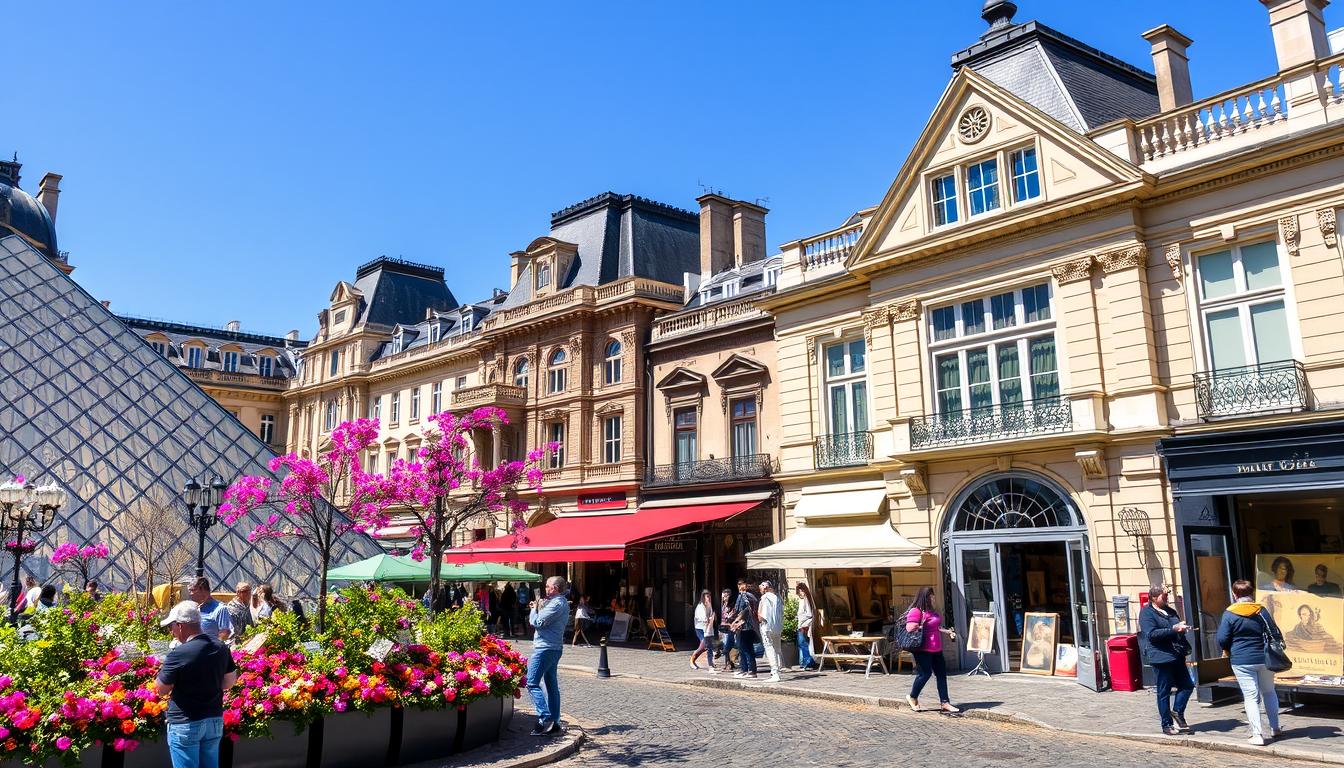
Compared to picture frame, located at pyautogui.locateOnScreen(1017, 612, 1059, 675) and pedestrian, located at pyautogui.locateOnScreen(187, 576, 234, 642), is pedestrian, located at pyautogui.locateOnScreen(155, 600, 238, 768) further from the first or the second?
picture frame, located at pyautogui.locateOnScreen(1017, 612, 1059, 675)

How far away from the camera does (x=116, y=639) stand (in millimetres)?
8703

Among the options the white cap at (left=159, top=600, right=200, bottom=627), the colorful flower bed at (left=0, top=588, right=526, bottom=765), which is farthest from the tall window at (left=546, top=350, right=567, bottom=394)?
the white cap at (left=159, top=600, right=200, bottom=627)

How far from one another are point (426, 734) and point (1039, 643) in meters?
11.7

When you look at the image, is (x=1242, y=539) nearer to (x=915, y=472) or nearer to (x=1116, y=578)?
(x=1116, y=578)

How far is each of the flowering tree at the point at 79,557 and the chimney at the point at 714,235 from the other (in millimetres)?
19039

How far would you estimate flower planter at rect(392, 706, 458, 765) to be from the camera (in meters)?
9.48

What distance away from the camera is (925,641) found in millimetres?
12688

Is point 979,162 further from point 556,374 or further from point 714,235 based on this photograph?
point 556,374

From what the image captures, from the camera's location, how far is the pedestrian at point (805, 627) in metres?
18.9

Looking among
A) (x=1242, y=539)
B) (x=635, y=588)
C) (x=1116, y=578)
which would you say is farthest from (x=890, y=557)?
(x=635, y=588)

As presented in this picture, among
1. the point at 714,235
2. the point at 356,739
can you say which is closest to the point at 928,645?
the point at 356,739

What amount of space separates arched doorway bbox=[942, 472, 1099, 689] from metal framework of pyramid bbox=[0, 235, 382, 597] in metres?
16.4

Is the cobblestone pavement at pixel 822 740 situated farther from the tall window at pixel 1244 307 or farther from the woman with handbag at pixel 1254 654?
the tall window at pixel 1244 307

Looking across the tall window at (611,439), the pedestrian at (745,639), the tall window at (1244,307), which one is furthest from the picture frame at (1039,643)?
the tall window at (611,439)
